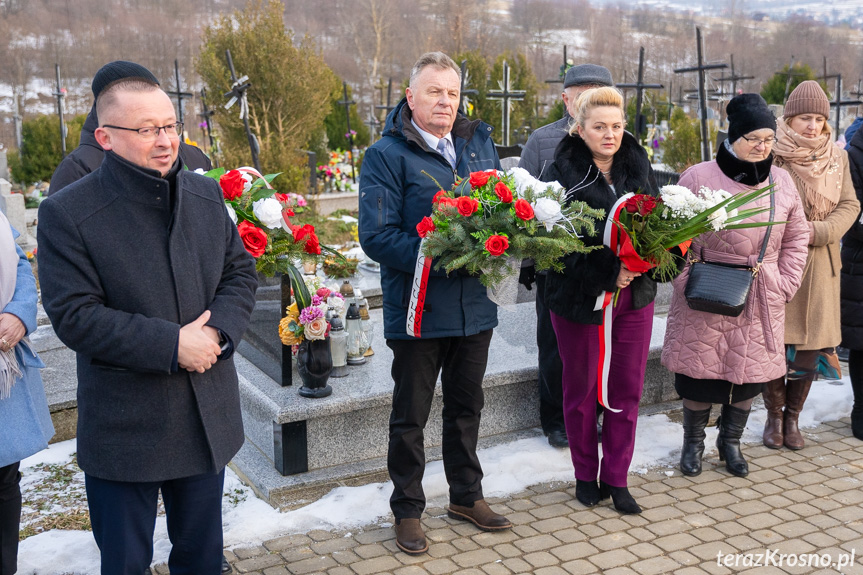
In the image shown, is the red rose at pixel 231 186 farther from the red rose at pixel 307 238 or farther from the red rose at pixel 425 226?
the red rose at pixel 425 226

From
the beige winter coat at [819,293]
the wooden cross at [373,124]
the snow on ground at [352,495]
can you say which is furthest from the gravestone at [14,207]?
the wooden cross at [373,124]

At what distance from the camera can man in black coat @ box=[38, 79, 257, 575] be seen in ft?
7.33

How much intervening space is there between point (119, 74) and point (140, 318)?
2.66 feet

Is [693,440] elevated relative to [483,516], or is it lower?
elevated

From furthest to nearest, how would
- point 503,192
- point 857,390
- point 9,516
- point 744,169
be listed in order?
point 857,390 < point 744,169 < point 503,192 < point 9,516

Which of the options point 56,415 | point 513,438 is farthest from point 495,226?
point 56,415

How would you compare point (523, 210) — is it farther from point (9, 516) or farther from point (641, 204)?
point (9, 516)

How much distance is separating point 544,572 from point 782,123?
9.51ft

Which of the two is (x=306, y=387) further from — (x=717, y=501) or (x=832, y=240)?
(x=832, y=240)

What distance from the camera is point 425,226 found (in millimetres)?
3045

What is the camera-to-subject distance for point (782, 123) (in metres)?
4.55

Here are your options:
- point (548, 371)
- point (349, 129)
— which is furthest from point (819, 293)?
point (349, 129)

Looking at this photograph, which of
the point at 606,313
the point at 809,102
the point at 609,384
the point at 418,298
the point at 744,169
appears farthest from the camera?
the point at 809,102

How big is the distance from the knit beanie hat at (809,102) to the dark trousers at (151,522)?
A: 3.60 meters
